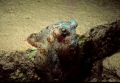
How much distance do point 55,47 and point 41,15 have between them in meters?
2.03

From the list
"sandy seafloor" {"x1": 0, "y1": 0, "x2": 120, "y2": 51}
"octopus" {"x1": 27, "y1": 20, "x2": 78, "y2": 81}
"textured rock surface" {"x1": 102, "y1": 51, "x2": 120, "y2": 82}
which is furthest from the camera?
"textured rock surface" {"x1": 102, "y1": 51, "x2": 120, "y2": 82}

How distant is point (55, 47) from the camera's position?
2.31 meters

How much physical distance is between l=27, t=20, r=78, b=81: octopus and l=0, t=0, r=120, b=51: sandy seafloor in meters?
0.41

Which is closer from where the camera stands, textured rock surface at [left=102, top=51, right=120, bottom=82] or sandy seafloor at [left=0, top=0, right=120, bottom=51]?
sandy seafloor at [left=0, top=0, right=120, bottom=51]

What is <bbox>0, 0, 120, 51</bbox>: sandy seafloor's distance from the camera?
2828 millimetres

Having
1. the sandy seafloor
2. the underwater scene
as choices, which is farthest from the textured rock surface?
the sandy seafloor

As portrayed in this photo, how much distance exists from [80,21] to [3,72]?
2.65 meters

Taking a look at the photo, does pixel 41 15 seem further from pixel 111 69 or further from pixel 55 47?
Answer: pixel 111 69

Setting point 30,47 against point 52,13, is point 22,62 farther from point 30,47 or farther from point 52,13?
point 52,13

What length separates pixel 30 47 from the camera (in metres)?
2.48

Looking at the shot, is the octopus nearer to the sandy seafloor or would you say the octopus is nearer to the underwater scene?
the underwater scene

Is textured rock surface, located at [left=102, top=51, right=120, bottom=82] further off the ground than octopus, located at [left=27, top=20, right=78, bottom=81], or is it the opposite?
octopus, located at [left=27, top=20, right=78, bottom=81]

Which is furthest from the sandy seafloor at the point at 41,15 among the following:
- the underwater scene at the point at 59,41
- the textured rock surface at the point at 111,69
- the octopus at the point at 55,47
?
the textured rock surface at the point at 111,69

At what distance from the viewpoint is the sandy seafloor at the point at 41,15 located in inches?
111
